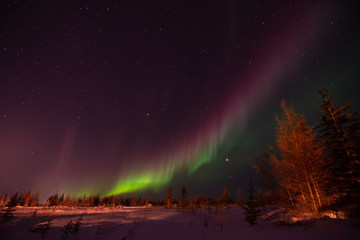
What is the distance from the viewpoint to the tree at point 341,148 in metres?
12.1

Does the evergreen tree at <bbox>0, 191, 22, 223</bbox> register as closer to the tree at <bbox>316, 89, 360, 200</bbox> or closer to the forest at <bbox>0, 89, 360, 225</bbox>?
the forest at <bbox>0, 89, 360, 225</bbox>

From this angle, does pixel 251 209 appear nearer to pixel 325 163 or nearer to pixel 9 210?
pixel 325 163

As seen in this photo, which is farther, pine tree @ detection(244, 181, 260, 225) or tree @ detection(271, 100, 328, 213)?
tree @ detection(271, 100, 328, 213)

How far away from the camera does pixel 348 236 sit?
18.5ft

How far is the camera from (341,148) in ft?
43.7

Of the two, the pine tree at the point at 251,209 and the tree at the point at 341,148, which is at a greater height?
the tree at the point at 341,148

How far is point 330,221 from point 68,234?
522 inches

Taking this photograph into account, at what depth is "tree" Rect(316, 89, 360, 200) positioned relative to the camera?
39.7 ft

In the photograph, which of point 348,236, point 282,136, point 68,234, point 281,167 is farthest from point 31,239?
point 281,167

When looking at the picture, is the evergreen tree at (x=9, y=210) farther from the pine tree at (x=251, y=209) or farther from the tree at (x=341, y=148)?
the tree at (x=341, y=148)

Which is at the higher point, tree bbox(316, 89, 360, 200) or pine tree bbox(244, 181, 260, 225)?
tree bbox(316, 89, 360, 200)

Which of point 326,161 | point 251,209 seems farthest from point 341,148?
point 251,209

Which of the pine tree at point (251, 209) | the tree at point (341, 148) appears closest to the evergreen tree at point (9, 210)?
the pine tree at point (251, 209)

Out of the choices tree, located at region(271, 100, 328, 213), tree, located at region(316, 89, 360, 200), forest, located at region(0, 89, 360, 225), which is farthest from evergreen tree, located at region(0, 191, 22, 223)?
tree, located at region(316, 89, 360, 200)
